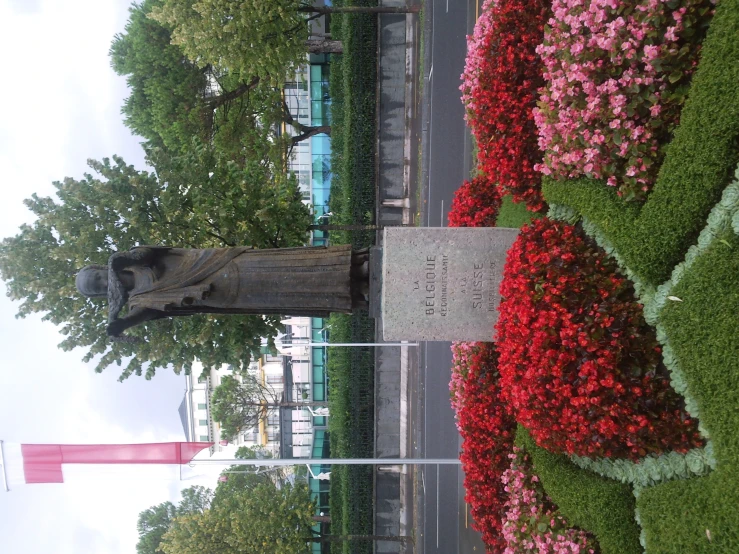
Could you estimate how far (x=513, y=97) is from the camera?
983cm

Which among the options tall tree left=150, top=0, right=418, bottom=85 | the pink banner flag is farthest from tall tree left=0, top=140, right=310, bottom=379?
tall tree left=150, top=0, right=418, bottom=85

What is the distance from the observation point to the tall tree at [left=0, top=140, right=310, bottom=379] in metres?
14.0

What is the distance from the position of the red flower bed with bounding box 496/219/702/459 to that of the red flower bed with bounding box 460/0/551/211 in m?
1.71

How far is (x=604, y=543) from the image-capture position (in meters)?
8.26

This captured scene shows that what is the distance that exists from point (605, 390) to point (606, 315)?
3.11 ft

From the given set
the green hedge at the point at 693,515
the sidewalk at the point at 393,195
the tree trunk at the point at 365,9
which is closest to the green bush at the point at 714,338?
the green hedge at the point at 693,515

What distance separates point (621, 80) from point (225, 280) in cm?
634

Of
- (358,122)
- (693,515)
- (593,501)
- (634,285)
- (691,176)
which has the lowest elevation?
(593,501)

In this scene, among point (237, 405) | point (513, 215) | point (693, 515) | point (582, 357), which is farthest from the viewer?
point (237, 405)

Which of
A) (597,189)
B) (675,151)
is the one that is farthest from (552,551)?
(675,151)

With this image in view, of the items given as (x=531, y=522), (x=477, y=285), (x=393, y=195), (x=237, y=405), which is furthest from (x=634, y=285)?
(x=237, y=405)

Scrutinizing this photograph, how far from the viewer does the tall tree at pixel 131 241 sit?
1402 centimetres

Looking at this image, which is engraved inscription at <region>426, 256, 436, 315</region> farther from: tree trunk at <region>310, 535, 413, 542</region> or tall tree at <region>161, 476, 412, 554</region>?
tree trunk at <region>310, 535, 413, 542</region>

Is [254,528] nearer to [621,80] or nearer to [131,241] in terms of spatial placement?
[131,241]
